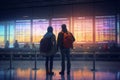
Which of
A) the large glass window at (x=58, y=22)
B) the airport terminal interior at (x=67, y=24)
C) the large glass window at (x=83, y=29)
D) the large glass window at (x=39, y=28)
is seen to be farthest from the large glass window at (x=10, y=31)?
the large glass window at (x=83, y=29)

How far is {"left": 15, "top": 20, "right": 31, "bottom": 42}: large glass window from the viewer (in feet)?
105

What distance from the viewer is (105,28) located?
2902cm

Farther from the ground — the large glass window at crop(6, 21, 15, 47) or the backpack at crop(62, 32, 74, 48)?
the large glass window at crop(6, 21, 15, 47)

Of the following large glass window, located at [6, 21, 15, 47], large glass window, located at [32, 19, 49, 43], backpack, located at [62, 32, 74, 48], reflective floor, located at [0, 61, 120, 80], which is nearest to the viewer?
reflective floor, located at [0, 61, 120, 80]

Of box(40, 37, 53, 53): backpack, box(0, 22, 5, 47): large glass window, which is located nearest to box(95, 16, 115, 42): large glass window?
box(0, 22, 5, 47): large glass window

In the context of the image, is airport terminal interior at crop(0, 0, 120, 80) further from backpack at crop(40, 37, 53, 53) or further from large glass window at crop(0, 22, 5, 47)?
backpack at crop(40, 37, 53, 53)

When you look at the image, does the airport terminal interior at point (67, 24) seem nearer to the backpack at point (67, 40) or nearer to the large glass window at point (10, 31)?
the large glass window at point (10, 31)

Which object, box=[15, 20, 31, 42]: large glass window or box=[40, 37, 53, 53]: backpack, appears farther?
box=[15, 20, 31, 42]: large glass window

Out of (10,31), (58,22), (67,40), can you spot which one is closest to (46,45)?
(67,40)

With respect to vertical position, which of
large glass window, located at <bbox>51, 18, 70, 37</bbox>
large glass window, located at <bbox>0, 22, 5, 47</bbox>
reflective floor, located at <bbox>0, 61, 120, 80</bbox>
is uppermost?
large glass window, located at <bbox>51, 18, 70, 37</bbox>

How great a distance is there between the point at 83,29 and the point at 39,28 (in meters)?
4.45

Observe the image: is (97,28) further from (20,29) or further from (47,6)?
(20,29)

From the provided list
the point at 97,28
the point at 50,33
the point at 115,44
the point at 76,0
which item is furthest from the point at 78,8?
the point at 50,33

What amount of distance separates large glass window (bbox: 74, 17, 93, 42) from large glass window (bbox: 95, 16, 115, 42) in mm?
680
